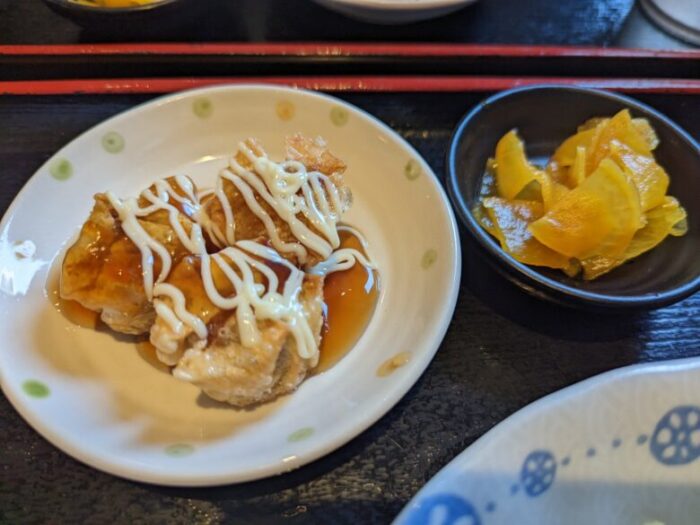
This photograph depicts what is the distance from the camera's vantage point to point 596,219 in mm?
1479

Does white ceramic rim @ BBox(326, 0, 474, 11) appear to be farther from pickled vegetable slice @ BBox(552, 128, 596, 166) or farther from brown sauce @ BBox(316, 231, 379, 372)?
brown sauce @ BBox(316, 231, 379, 372)

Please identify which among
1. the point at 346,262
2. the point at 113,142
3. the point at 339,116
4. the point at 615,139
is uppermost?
the point at 615,139

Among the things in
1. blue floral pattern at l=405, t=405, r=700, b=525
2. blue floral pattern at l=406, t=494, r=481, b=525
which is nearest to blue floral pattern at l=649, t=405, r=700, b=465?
blue floral pattern at l=405, t=405, r=700, b=525

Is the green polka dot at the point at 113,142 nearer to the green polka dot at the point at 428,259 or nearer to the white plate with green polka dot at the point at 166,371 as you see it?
the white plate with green polka dot at the point at 166,371

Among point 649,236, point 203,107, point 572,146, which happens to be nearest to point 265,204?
point 203,107

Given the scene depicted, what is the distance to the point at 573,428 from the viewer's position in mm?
1089

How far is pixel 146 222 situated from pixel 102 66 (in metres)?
0.83

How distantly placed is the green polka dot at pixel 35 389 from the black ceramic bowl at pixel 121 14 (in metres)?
1.26

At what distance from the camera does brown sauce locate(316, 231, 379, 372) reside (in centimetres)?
145

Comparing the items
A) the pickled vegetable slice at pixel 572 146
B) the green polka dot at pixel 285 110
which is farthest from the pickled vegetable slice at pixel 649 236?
the green polka dot at pixel 285 110

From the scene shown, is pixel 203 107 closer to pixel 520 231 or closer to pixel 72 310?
pixel 72 310

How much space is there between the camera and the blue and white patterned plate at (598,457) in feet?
3.34

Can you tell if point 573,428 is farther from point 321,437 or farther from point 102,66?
point 102,66

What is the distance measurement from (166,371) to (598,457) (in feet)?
3.12
